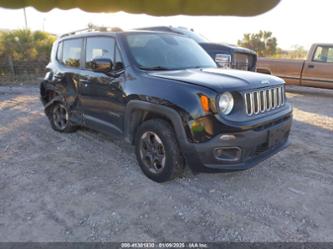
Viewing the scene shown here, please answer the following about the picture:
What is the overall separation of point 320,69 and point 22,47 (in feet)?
42.7

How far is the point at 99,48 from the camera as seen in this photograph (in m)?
4.17

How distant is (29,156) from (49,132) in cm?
127

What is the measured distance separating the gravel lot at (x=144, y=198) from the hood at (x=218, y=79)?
1238mm

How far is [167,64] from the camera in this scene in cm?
380

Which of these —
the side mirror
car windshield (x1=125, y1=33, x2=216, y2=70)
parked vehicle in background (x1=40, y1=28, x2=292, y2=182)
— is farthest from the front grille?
the side mirror

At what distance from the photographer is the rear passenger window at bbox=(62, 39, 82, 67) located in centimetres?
463

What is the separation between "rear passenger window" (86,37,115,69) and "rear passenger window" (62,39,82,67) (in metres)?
0.31

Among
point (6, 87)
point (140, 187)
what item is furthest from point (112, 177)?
point (6, 87)

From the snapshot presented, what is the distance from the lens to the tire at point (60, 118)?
525cm

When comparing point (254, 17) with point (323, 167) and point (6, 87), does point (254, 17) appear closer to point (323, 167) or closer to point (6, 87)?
point (6, 87)

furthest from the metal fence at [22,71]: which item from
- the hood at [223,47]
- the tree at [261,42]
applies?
the tree at [261,42]

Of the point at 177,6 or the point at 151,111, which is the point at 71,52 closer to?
the point at 151,111

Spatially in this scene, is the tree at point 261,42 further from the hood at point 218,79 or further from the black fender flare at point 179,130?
the black fender flare at point 179,130

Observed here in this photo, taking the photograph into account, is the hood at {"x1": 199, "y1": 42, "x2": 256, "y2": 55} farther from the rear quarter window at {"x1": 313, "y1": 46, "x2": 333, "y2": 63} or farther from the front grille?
the rear quarter window at {"x1": 313, "y1": 46, "x2": 333, "y2": 63}
